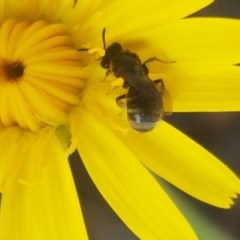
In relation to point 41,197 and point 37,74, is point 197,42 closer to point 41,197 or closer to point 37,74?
point 37,74

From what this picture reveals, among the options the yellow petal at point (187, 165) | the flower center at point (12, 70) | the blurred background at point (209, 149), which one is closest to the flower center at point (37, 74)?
the flower center at point (12, 70)

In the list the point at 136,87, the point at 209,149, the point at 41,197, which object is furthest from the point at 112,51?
the point at 209,149

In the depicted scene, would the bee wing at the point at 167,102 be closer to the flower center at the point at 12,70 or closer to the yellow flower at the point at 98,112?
the yellow flower at the point at 98,112

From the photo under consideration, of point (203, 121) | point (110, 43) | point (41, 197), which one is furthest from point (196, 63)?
point (203, 121)

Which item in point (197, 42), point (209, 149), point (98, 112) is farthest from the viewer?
point (209, 149)

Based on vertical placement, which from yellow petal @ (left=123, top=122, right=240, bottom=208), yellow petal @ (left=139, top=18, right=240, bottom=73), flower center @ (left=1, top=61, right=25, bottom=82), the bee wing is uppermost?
flower center @ (left=1, top=61, right=25, bottom=82)

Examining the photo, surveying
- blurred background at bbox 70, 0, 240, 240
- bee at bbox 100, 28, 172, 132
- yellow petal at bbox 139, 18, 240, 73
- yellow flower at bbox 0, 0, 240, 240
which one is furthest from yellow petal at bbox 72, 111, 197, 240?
blurred background at bbox 70, 0, 240, 240

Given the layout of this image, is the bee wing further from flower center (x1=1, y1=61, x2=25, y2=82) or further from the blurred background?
the blurred background
